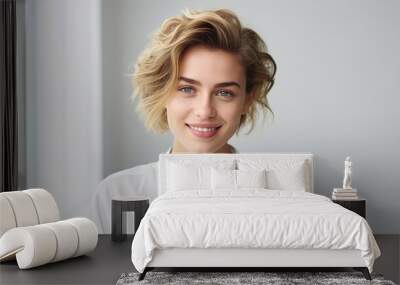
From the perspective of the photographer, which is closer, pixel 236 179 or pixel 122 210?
pixel 236 179

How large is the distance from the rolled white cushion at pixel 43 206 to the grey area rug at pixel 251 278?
1.05 meters

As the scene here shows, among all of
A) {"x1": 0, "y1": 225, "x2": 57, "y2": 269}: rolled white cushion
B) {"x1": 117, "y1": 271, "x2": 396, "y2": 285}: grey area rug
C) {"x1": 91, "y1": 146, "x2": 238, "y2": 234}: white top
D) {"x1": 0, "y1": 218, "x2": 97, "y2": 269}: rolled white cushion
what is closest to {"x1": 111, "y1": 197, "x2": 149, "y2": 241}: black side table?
{"x1": 91, "y1": 146, "x2": 238, "y2": 234}: white top

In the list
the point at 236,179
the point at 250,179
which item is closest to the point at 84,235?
the point at 236,179

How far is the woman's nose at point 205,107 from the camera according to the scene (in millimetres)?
6680

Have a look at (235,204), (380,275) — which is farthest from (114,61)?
(380,275)

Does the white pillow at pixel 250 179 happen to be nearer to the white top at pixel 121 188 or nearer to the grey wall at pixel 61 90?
the white top at pixel 121 188

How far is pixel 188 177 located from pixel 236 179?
1.46 feet

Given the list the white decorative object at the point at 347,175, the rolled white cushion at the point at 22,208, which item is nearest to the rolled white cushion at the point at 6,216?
the rolled white cushion at the point at 22,208

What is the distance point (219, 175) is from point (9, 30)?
2399mm

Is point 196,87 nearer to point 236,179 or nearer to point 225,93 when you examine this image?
point 225,93

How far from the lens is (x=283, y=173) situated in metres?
6.48

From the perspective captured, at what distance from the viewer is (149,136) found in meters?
7.02

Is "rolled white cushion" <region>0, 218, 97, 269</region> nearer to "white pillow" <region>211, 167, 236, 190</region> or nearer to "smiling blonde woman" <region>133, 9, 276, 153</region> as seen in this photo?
"white pillow" <region>211, 167, 236, 190</region>

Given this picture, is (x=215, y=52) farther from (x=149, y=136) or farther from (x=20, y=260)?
(x=20, y=260)
